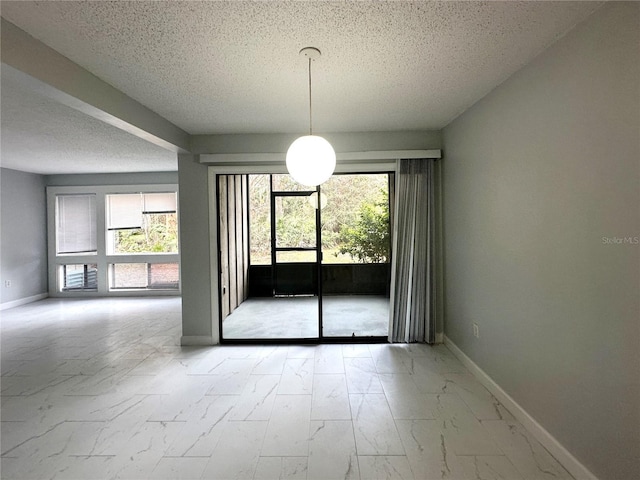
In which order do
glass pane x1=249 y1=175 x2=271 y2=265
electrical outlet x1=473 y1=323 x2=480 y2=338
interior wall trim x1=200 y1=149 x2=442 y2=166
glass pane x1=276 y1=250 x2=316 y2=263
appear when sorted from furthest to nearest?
1. glass pane x1=249 y1=175 x2=271 y2=265
2. glass pane x1=276 y1=250 x2=316 y2=263
3. interior wall trim x1=200 y1=149 x2=442 y2=166
4. electrical outlet x1=473 y1=323 x2=480 y2=338

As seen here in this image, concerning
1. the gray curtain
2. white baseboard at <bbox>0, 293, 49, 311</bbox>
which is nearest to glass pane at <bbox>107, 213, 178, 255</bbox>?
white baseboard at <bbox>0, 293, 49, 311</bbox>

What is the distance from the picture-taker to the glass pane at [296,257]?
4.42m

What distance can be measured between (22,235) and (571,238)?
8068mm

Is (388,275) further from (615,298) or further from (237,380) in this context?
(615,298)

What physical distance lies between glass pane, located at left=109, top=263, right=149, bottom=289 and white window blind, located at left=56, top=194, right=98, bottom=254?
597 millimetres

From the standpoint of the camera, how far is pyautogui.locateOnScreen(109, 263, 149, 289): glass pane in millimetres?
Answer: 6262

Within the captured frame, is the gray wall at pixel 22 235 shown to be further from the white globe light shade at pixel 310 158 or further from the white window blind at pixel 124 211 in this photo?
the white globe light shade at pixel 310 158

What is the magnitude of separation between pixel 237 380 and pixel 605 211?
2858 millimetres

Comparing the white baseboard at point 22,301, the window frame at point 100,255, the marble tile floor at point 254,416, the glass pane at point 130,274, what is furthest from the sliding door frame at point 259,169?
the white baseboard at point 22,301

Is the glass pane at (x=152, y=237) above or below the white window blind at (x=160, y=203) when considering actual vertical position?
below

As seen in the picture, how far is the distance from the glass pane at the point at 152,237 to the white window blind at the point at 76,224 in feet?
1.42

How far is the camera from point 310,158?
1700mm

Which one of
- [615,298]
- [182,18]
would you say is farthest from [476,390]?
[182,18]

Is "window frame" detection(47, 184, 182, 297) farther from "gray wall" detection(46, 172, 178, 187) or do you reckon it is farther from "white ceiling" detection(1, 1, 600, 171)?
"white ceiling" detection(1, 1, 600, 171)
